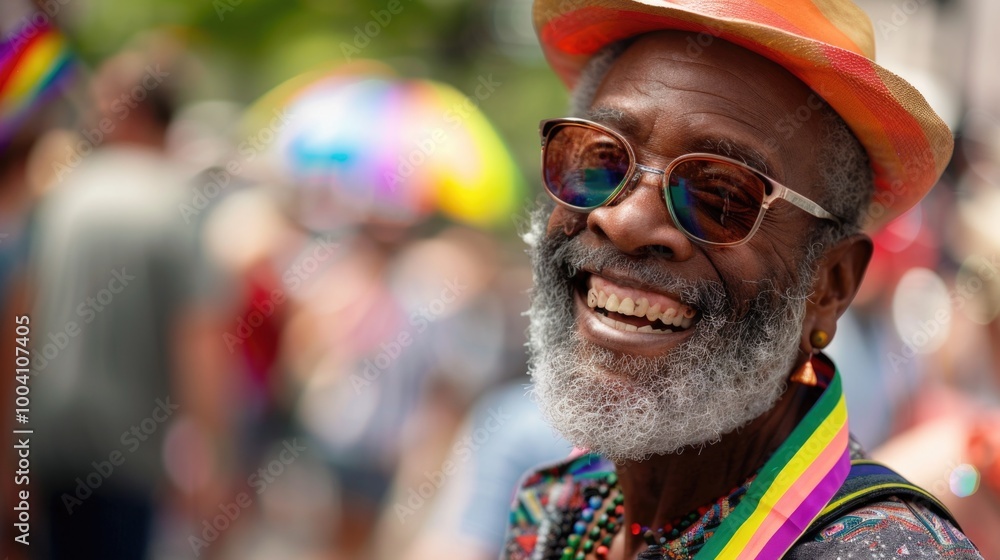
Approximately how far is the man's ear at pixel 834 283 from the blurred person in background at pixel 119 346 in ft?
9.66

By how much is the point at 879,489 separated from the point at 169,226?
134 inches

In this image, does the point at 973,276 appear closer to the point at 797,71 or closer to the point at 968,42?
the point at 797,71

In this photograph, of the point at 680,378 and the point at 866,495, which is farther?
the point at 680,378

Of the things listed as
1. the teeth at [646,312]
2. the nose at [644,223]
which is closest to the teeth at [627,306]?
the teeth at [646,312]

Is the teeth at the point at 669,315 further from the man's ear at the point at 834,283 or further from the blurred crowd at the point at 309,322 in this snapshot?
the blurred crowd at the point at 309,322

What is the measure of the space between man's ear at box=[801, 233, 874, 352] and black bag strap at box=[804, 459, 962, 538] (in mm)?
372

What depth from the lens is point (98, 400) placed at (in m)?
3.88

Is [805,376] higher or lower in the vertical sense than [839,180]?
lower

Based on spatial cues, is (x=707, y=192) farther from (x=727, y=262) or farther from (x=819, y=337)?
(x=819, y=337)

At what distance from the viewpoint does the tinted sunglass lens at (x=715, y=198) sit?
1.98m

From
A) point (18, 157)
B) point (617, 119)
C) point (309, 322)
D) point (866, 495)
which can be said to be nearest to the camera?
point (866, 495)

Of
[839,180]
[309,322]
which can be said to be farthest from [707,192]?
[309,322]

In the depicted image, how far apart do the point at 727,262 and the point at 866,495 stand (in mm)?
548

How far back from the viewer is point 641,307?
2.00m
